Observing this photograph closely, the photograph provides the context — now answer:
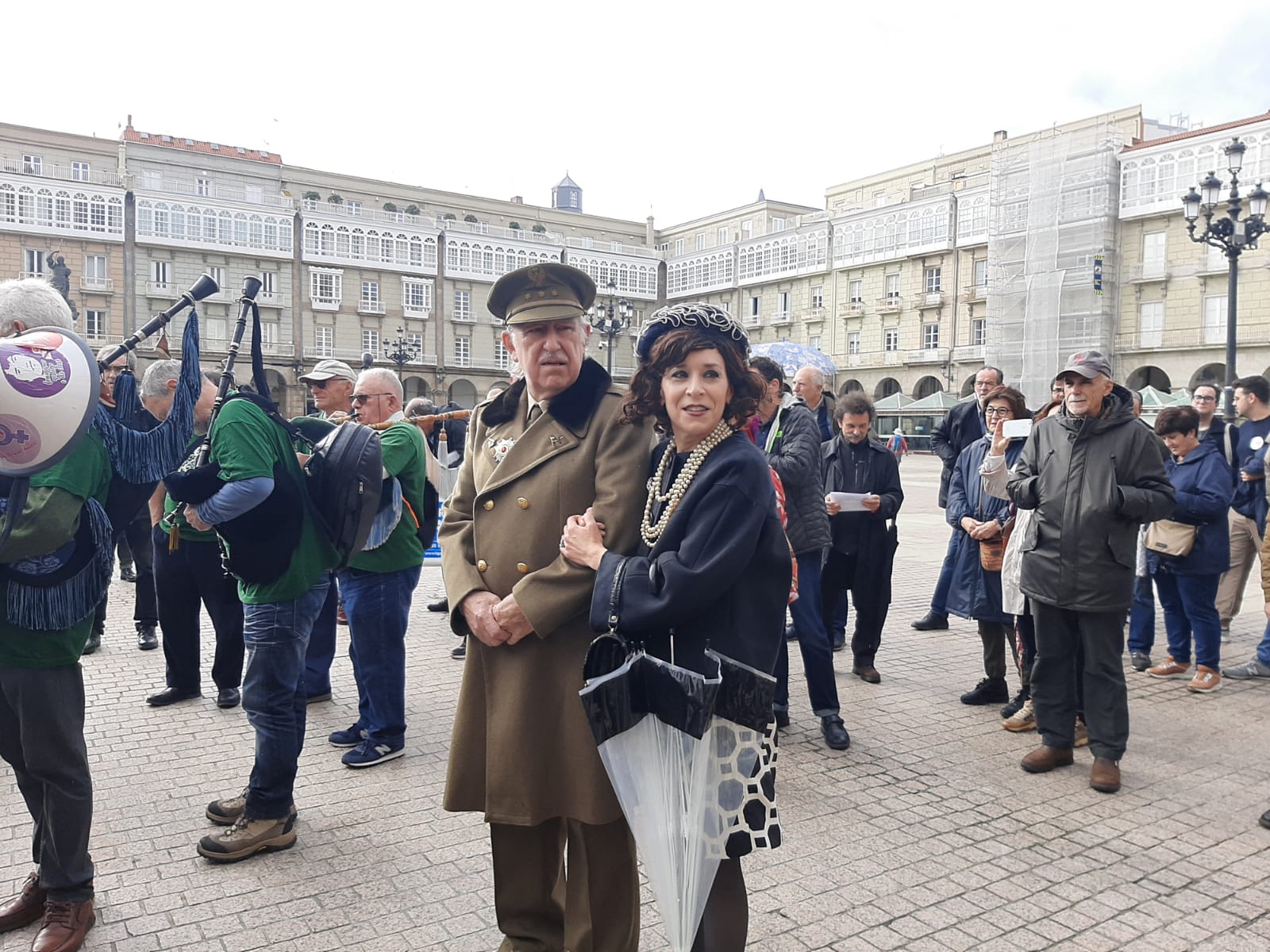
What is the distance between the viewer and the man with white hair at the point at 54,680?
3020 millimetres

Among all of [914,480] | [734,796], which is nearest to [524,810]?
[734,796]

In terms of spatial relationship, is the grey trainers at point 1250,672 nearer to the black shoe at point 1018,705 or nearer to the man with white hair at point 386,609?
the black shoe at point 1018,705

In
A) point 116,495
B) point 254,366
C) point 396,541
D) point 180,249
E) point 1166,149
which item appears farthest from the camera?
point 180,249

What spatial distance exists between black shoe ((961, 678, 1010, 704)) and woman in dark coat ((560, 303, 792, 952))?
13.0 ft

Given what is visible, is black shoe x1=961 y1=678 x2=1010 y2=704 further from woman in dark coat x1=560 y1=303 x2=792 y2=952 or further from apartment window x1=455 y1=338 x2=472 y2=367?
apartment window x1=455 y1=338 x2=472 y2=367

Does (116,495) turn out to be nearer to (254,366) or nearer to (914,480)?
(254,366)

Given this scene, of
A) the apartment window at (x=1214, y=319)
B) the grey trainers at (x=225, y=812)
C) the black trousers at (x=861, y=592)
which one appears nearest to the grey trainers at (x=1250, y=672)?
the black trousers at (x=861, y=592)

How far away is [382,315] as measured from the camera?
191 feet

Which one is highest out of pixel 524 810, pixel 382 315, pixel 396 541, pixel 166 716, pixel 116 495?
pixel 382 315

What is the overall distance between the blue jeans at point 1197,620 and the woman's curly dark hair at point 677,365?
554 centimetres

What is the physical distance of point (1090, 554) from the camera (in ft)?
15.3

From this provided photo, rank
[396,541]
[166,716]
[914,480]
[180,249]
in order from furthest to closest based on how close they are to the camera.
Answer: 1. [180,249]
2. [914,480]
3. [166,716]
4. [396,541]

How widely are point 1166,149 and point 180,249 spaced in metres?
49.4

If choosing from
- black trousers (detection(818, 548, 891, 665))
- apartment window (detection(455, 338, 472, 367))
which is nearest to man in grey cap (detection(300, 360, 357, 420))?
black trousers (detection(818, 548, 891, 665))
